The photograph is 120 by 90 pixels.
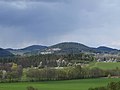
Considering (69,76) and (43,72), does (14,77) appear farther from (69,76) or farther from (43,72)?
(69,76)

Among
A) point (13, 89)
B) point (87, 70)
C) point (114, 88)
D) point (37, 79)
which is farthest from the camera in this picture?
point (87, 70)

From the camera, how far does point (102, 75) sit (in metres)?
158

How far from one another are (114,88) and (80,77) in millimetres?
89986

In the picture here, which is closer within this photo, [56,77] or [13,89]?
[13,89]

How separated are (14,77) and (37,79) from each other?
12.7 m

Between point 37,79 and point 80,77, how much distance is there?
20082mm

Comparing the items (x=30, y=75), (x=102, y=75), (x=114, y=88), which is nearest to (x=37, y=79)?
(x=30, y=75)

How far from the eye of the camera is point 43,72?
150m

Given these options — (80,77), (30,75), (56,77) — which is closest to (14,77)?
(30,75)

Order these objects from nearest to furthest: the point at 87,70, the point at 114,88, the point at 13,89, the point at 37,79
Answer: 1. the point at 114,88
2. the point at 13,89
3. the point at 37,79
4. the point at 87,70

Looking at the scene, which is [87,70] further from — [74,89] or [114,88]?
[114,88]

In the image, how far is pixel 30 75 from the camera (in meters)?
149

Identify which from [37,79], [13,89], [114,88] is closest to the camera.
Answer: [114,88]

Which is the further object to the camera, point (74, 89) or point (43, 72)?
point (43, 72)
